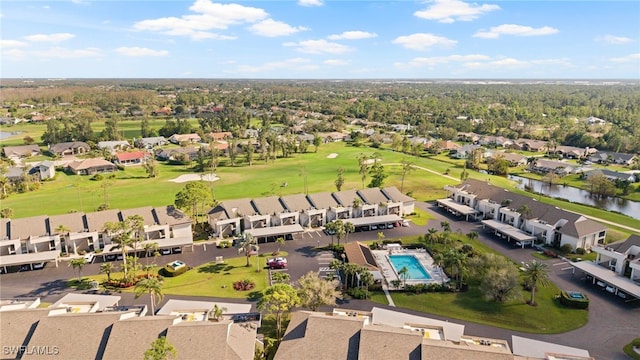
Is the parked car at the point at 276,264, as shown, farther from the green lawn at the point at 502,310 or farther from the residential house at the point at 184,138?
the residential house at the point at 184,138

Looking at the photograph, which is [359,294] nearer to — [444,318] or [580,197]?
[444,318]

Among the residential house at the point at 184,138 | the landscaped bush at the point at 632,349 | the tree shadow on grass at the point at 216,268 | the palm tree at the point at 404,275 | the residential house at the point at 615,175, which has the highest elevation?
the residential house at the point at 184,138

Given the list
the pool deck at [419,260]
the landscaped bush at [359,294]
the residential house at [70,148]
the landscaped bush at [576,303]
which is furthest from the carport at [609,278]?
the residential house at [70,148]

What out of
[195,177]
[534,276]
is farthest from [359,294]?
[195,177]

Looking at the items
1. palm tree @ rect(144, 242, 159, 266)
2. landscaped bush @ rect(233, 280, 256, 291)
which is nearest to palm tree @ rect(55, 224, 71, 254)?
palm tree @ rect(144, 242, 159, 266)

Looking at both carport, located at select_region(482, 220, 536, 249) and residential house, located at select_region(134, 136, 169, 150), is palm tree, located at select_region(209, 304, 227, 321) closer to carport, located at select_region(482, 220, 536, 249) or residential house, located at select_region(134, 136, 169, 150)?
carport, located at select_region(482, 220, 536, 249)
